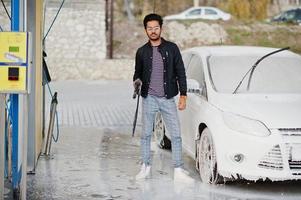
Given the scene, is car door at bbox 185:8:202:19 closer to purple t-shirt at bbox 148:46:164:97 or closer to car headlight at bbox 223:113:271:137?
purple t-shirt at bbox 148:46:164:97

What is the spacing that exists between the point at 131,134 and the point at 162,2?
21250mm

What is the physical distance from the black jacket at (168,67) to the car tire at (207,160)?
541 mm

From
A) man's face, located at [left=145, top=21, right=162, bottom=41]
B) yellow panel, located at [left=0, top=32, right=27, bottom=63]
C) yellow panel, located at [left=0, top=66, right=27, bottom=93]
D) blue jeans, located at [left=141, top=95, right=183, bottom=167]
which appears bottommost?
blue jeans, located at [left=141, top=95, right=183, bottom=167]

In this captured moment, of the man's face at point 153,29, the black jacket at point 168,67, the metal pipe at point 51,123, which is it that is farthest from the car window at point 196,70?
the metal pipe at point 51,123

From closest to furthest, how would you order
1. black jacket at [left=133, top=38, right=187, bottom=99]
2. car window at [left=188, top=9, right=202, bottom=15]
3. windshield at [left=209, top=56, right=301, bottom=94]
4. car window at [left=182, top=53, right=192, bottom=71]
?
black jacket at [left=133, top=38, right=187, bottom=99]
windshield at [left=209, top=56, right=301, bottom=94]
car window at [left=182, top=53, right=192, bottom=71]
car window at [left=188, top=9, right=202, bottom=15]

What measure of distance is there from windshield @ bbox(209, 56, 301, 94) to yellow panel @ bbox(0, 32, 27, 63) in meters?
2.44

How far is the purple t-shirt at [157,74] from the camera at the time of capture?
6395mm

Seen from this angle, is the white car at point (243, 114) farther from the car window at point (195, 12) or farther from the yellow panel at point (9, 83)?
the car window at point (195, 12)

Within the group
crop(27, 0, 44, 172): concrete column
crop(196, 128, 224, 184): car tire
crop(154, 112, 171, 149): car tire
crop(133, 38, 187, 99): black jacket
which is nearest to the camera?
crop(196, 128, 224, 184): car tire

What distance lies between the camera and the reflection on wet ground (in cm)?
598

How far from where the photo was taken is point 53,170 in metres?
7.03

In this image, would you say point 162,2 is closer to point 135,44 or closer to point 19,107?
point 135,44

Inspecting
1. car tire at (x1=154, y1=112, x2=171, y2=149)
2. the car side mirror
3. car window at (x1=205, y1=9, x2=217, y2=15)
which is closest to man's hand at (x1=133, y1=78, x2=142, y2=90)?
the car side mirror

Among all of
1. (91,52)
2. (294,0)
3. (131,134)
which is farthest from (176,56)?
(294,0)
